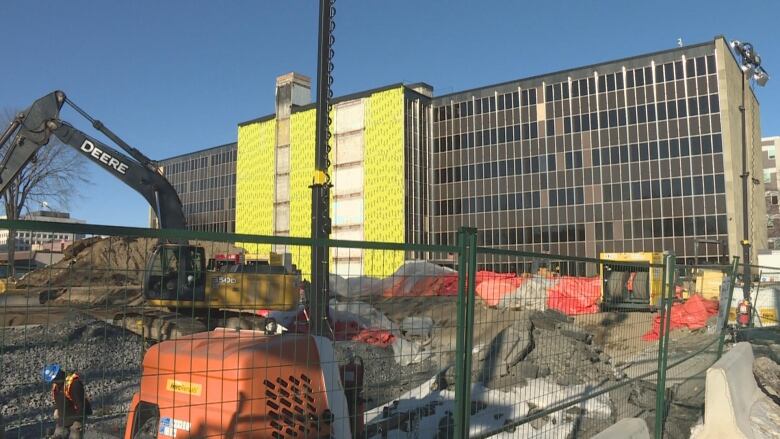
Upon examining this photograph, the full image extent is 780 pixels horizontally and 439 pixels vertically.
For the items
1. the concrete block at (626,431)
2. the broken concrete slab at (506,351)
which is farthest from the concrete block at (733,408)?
the broken concrete slab at (506,351)

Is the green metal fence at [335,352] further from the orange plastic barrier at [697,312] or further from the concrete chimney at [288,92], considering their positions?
the concrete chimney at [288,92]

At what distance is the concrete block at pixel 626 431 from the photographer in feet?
14.9

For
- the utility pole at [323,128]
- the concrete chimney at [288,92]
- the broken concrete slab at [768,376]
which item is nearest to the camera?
the broken concrete slab at [768,376]

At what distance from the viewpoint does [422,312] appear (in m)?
5.95

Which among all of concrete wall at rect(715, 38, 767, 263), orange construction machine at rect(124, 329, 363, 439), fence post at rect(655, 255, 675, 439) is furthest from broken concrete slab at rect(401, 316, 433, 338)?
concrete wall at rect(715, 38, 767, 263)

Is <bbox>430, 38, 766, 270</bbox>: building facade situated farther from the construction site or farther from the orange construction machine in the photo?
the orange construction machine

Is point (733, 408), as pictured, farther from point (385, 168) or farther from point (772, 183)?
point (772, 183)

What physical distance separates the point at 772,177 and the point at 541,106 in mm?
52111

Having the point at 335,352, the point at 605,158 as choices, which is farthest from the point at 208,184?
the point at 335,352

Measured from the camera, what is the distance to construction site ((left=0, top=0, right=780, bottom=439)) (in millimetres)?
3756

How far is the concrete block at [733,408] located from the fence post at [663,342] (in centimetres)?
68

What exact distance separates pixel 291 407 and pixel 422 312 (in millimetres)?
2242

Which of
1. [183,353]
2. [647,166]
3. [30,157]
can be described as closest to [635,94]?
[647,166]

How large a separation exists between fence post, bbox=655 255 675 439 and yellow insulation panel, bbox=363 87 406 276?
51155 millimetres
